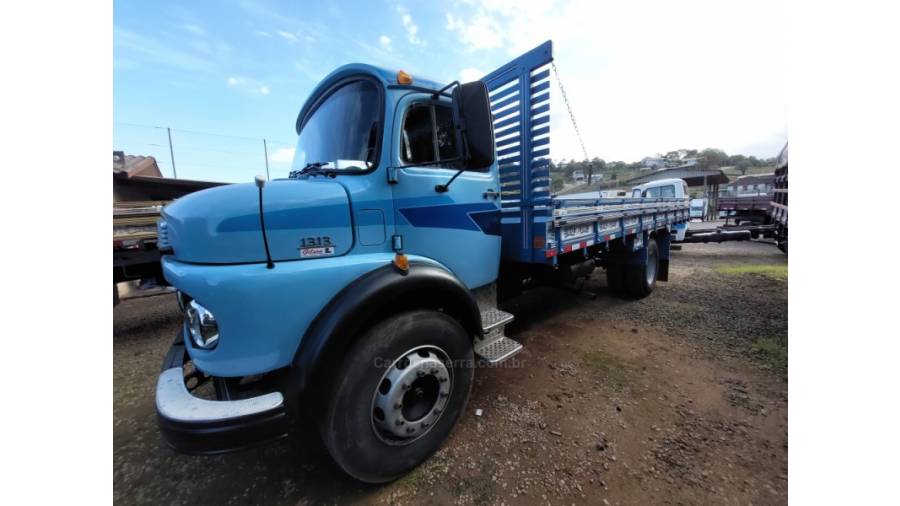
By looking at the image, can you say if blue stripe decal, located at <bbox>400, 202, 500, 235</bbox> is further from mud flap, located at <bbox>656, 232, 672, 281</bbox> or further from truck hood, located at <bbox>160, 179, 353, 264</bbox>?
mud flap, located at <bbox>656, 232, 672, 281</bbox>

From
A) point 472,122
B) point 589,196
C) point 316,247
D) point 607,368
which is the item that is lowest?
point 607,368

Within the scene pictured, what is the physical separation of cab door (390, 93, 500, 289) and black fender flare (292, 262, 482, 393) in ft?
0.76

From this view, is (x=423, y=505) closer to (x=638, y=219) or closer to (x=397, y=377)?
(x=397, y=377)

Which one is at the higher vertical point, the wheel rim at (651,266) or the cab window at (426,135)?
the cab window at (426,135)

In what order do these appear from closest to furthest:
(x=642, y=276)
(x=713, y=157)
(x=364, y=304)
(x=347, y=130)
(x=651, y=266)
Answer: (x=364, y=304) → (x=347, y=130) → (x=642, y=276) → (x=651, y=266) → (x=713, y=157)

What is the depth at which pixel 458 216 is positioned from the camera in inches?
91.7

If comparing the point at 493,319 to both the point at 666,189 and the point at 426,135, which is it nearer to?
the point at 426,135

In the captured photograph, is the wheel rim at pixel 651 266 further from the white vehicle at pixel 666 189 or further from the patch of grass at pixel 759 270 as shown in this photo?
the white vehicle at pixel 666 189

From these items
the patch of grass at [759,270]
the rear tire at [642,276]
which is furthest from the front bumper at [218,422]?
the patch of grass at [759,270]

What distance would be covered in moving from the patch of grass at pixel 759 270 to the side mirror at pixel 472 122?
24.3ft

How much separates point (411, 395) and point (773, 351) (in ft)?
12.5

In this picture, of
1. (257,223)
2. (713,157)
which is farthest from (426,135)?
(713,157)

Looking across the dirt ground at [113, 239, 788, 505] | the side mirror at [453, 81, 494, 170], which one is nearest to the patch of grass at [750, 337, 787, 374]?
the dirt ground at [113, 239, 788, 505]

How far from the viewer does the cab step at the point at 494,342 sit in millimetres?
2482
